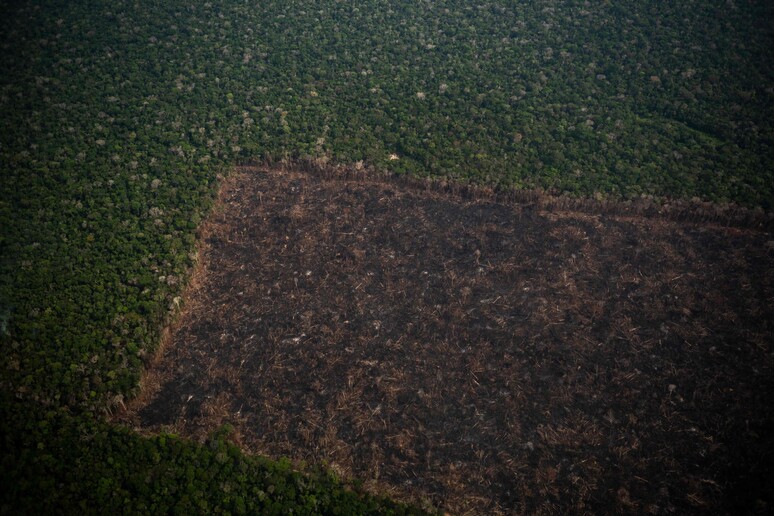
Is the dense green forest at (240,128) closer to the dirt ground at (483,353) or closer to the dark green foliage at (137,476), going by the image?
the dark green foliage at (137,476)

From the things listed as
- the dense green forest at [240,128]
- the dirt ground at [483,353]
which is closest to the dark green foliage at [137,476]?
the dense green forest at [240,128]

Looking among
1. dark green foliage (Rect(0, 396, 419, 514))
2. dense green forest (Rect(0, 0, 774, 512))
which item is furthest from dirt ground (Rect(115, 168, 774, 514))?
dense green forest (Rect(0, 0, 774, 512))

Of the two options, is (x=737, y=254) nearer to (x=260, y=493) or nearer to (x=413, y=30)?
(x=260, y=493)

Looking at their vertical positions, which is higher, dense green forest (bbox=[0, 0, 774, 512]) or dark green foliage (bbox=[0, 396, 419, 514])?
dense green forest (bbox=[0, 0, 774, 512])

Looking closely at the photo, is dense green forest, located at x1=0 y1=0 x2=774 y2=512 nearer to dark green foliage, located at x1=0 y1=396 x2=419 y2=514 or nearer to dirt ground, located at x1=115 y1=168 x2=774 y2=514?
dark green foliage, located at x1=0 y1=396 x2=419 y2=514

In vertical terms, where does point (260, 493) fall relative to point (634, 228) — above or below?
below

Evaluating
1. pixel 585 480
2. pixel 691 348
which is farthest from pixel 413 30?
pixel 585 480
